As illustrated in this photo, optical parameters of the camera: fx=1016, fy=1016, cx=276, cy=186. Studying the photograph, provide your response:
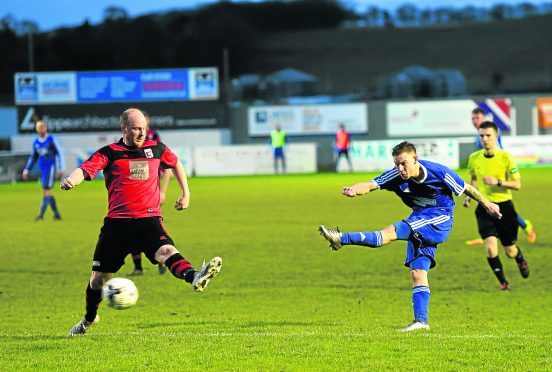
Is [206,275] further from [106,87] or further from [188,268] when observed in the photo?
[106,87]

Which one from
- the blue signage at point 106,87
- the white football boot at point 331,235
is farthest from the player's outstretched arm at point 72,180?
the blue signage at point 106,87

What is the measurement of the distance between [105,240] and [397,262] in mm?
8498

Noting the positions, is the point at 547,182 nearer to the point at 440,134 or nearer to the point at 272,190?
the point at 272,190

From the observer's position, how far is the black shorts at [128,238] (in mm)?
9078

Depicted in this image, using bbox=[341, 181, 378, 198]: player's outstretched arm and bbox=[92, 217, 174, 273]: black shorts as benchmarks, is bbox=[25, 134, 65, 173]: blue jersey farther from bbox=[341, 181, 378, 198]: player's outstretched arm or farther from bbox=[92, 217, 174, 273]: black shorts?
bbox=[341, 181, 378, 198]: player's outstretched arm

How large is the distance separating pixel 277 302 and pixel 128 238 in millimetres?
3996

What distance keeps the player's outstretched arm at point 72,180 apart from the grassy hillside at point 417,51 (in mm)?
83364

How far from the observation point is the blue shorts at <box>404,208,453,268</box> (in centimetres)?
967

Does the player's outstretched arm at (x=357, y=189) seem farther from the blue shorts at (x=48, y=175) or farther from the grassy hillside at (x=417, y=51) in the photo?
the grassy hillside at (x=417, y=51)

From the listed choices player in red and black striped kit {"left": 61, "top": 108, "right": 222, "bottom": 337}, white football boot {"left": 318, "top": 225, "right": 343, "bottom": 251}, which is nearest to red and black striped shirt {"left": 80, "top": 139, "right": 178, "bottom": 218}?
player in red and black striped kit {"left": 61, "top": 108, "right": 222, "bottom": 337}

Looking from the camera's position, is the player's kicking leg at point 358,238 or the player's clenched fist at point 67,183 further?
the player's kicking leg at point 358,238

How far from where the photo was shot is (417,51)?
347ft

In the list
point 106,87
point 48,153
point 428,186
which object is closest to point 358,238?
point 428,186

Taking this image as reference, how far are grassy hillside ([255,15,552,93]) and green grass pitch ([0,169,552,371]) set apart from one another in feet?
229
